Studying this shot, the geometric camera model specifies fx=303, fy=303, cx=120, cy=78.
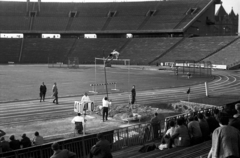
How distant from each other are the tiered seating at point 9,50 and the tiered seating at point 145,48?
27.0 metres

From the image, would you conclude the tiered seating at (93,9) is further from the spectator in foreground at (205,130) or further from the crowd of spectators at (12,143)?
the spectator in foreground at (205,130)

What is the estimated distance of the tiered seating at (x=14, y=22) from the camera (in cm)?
8431

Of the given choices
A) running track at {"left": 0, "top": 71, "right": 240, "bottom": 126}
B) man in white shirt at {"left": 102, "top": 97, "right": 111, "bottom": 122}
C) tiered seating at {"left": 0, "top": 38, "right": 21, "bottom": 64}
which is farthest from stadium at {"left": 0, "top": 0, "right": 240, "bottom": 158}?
man in white shirt at {"left": 102, "top": 97, "right": 111, "bottom": 122}

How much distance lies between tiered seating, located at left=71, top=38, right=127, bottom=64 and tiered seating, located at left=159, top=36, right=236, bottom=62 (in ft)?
52.4

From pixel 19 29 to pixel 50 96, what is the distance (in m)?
65.6

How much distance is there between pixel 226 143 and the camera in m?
4.83

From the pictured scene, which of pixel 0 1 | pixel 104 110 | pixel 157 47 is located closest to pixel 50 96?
pixel 104 110

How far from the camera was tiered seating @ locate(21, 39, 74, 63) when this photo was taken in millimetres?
75938

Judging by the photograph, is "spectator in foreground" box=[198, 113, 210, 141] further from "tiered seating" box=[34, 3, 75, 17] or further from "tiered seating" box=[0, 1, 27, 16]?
"tiered seating" box=[0, 1, 27, 16]

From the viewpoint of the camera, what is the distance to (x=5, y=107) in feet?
66.1

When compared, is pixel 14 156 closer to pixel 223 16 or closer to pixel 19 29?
pixel 19 29

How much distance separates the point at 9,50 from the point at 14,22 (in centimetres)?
1221

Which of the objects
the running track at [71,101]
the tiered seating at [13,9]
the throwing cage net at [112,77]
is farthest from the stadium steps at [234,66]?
the tiered seating at [13,9]

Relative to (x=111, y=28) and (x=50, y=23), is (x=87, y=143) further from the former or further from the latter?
(x=50, y=23)
